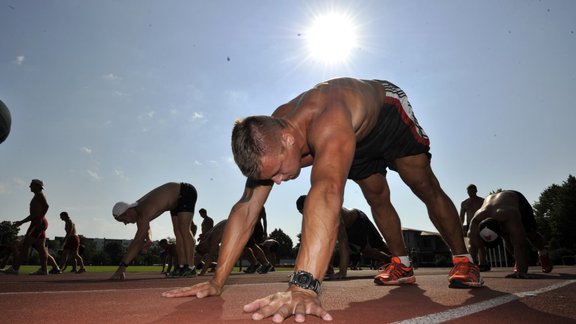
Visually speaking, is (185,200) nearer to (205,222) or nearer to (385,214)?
(385,214)

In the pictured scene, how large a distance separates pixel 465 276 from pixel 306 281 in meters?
2.23

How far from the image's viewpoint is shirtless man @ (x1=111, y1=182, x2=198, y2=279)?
22.3 ft

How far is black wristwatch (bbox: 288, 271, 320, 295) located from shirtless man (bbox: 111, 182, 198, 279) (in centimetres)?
552

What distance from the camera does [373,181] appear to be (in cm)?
412

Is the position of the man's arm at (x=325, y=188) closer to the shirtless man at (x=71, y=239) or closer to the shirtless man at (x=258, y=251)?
the shirtless man at (x=258, y=251)

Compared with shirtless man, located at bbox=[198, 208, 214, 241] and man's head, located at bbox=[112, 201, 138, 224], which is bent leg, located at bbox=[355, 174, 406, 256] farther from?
shirtless man, located at bbox=[198, 208, 214, 241]

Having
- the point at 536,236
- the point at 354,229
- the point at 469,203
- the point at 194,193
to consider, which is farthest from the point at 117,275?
the point at 469,203

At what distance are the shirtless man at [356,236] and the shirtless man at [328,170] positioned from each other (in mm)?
2830

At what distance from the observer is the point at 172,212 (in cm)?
740

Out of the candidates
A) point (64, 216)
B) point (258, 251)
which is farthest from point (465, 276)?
point (64, 216)

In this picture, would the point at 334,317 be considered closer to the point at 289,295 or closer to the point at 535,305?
the point at 289,295

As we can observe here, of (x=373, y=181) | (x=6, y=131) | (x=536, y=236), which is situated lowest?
(x=536, y=236)

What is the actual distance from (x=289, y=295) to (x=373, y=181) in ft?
8.46

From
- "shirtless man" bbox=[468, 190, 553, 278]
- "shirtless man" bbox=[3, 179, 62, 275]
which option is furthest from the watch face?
"shirtless man" bbox=[3, 179, 62, 275]
